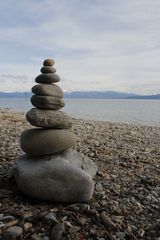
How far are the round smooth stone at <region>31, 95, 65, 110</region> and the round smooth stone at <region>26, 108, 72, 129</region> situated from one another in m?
0.10

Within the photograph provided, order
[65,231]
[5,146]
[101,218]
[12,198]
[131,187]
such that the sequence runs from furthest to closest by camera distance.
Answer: [5,146]
[131,187]
[12,198]
[101,218]
[65,231]

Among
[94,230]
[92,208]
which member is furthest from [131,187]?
[94,230]

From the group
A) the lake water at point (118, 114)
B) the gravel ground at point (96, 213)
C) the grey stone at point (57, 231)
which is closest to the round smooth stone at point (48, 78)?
the gravel ground at point (96, 213)

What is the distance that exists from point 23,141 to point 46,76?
5.04ft

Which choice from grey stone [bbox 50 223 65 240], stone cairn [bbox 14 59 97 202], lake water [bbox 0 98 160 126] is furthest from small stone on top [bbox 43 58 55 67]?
lake water [bbox 0 98 160 126]

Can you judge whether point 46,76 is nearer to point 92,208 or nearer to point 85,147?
point 92,208

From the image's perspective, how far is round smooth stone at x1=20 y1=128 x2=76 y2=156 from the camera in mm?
6984

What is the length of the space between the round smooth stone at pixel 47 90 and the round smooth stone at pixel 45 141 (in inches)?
31.6

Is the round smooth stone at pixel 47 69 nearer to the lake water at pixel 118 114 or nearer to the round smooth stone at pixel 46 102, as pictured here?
the round smooth stone at pixel 46 102

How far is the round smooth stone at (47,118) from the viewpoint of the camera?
23.5 ft

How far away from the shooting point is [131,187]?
8133mm

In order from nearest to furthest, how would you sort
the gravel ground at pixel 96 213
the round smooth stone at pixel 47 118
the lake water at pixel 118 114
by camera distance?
the gravel ground at pixel 96 213
the round smooth stone at pixel 47 118
the lake water at pixel 118 114

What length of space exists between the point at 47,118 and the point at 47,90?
2.07 feet

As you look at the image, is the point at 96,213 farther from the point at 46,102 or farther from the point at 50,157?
the point at 46,102
